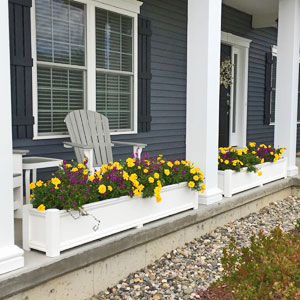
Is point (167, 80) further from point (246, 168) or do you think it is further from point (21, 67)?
point (21, 67)

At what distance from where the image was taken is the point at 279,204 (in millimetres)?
5043

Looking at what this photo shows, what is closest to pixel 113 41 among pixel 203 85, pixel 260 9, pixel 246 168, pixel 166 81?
pixel 166 81

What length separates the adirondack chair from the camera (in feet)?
13.2

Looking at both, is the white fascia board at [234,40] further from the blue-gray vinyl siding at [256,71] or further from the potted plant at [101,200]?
the potted plant at [101,200]

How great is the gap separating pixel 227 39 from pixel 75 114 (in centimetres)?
377

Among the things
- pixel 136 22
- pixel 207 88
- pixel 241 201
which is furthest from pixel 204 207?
pixel 136 22

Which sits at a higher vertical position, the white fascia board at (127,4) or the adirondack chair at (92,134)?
the white fascia board at (127,4)

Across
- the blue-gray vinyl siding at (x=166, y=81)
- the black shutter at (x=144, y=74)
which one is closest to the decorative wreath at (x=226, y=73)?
the blue-gray vinyl siding at (x=166, y=81)

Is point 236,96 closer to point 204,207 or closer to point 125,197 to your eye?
point 204,207

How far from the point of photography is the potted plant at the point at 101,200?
2.43 m

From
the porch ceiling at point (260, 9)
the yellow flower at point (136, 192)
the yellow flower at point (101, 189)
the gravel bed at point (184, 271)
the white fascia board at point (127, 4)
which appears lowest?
the gravel bed at point (184, 271)

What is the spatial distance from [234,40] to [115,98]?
10.1 feet

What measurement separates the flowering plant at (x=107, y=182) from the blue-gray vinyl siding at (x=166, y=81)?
1711 millimetres

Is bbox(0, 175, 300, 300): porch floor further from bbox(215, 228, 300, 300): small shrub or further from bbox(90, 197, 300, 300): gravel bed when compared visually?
bbox(215, 228, 300, 300): small shrub
